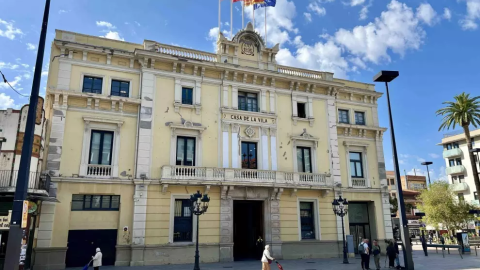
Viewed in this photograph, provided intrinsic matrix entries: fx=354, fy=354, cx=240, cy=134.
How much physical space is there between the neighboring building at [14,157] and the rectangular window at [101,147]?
9.69 ft

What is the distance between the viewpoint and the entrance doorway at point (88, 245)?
19344 millimetres

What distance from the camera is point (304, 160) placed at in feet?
85.7

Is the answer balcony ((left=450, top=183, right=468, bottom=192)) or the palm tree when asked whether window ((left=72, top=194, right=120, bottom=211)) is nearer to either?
the palm tree

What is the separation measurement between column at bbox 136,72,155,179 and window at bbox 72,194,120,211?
1955 mm

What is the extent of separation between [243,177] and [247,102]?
580 cm

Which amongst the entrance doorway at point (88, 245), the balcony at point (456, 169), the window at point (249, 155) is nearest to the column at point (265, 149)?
the window at point (249, 155)

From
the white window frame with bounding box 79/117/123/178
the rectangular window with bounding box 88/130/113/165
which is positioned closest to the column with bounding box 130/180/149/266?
the white window frame with bounding box 79/117/123/178

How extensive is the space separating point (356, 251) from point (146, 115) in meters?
18.4

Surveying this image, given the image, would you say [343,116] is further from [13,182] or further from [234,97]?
[13,182]

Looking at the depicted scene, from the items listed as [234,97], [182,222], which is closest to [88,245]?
[182,222]

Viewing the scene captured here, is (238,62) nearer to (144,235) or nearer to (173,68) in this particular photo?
(173,68)

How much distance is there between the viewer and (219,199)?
22594 mm

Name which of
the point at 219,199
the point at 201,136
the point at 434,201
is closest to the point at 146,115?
the point at 201,136

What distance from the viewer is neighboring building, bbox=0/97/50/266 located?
16891mm
